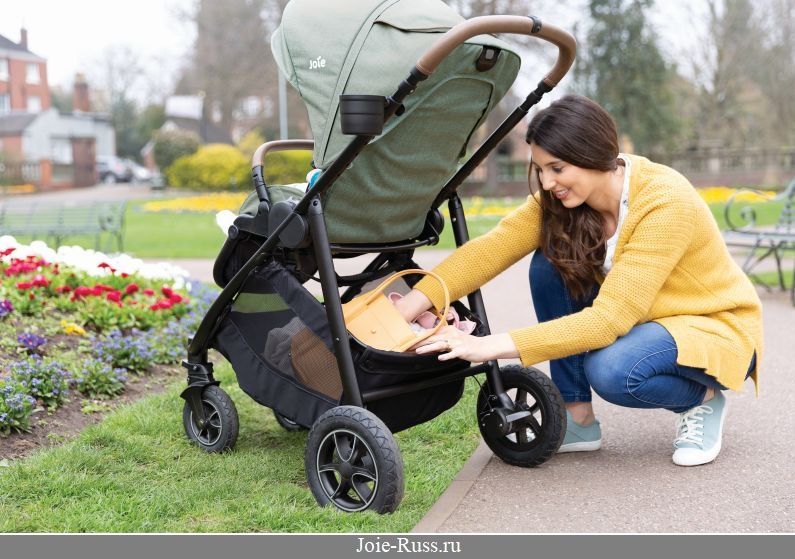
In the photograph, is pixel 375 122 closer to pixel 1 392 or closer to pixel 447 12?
pixel 447 12

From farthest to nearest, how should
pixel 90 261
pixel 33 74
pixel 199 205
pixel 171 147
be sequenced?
pixel 171 147 → pixel 199 205 → pixel 33 74 → pixel 90 261

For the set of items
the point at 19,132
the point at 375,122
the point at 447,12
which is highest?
the point at 447,12

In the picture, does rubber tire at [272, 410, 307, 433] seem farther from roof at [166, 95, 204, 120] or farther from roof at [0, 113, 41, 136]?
roof at [166, 95, 204, 120]

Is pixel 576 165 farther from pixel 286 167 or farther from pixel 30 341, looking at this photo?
pixel 286 167

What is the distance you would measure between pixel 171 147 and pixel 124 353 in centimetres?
3287

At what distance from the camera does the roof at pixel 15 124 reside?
27.4 m

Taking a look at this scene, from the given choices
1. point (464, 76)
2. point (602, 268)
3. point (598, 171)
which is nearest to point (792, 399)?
point (602, 268)

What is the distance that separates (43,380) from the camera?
13.6ft

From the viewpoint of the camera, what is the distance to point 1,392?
12.5 ft

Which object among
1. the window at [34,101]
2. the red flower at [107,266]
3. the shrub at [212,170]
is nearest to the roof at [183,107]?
the shrub at [212,170]

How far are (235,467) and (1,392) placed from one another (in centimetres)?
104

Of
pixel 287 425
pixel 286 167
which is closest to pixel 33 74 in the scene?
pixel 287 425
